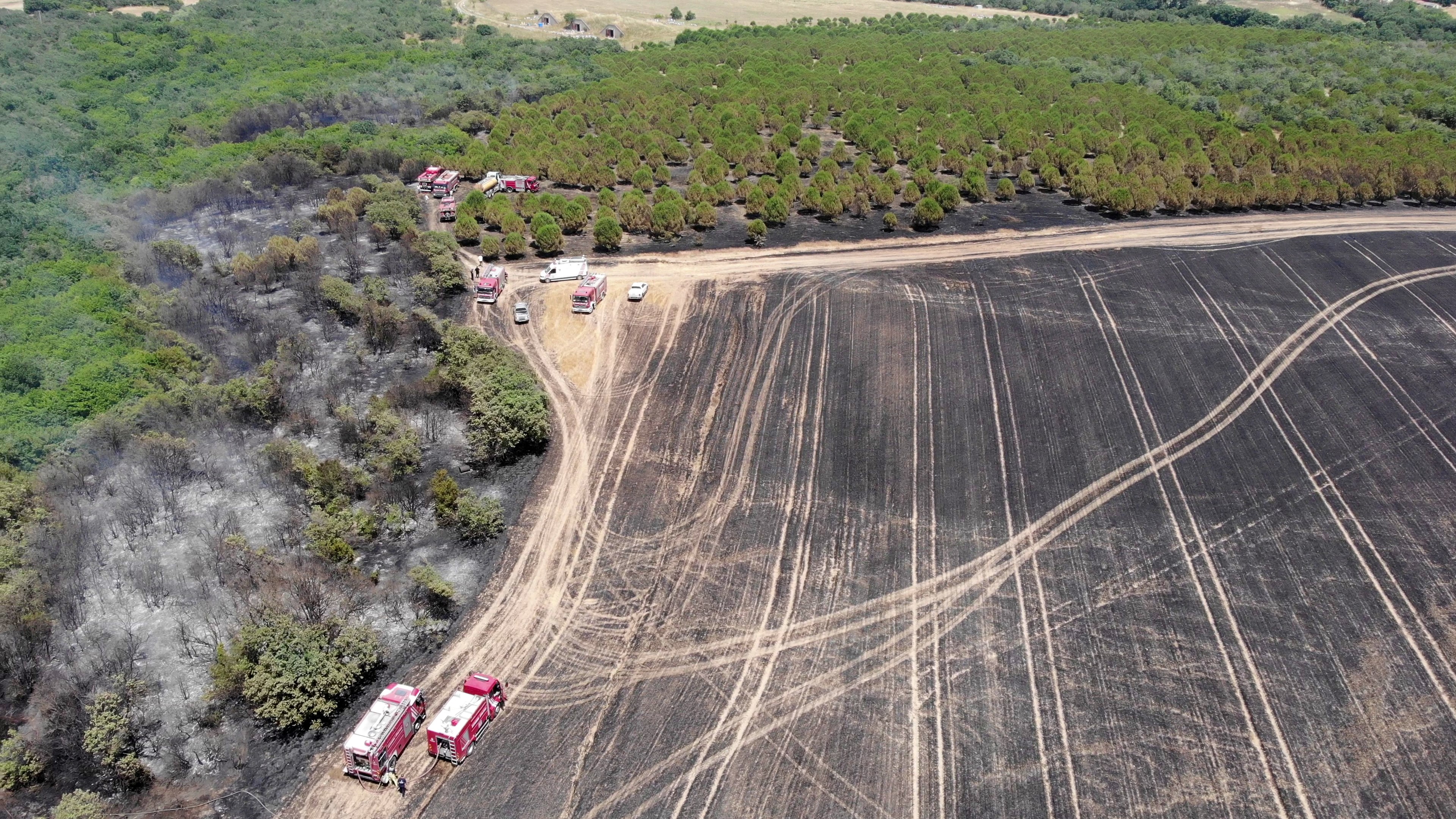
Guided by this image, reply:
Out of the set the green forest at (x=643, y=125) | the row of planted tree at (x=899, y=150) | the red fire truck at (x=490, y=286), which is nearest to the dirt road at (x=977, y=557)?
the red fire truck at (x=490, y=286)

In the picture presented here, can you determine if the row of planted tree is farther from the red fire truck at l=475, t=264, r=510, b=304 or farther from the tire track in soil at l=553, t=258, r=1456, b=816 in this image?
the tire track in soil at l=553, t=258, r=1456, b=816

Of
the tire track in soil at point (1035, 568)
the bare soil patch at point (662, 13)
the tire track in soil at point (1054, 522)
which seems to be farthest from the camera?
the bare soil patch at point (662, 13)

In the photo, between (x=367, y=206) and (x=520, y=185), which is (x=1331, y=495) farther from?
(x=367, y=206)

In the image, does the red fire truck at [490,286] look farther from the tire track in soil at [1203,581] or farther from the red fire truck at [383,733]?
the tire track in soil at [1203,581]

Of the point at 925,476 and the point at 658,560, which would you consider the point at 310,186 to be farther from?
the point at 925,476

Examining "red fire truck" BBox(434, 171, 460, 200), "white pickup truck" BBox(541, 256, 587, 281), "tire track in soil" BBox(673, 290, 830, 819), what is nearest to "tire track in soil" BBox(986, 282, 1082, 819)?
"tire track in soil" BBox(673, 290, 830, 819)

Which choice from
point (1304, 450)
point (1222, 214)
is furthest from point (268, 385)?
point (1222, 214)

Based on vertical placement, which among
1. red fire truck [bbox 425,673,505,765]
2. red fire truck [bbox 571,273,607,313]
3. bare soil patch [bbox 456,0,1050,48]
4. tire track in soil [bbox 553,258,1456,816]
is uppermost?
bare soil patch [bbox 456,0,1050,48]
